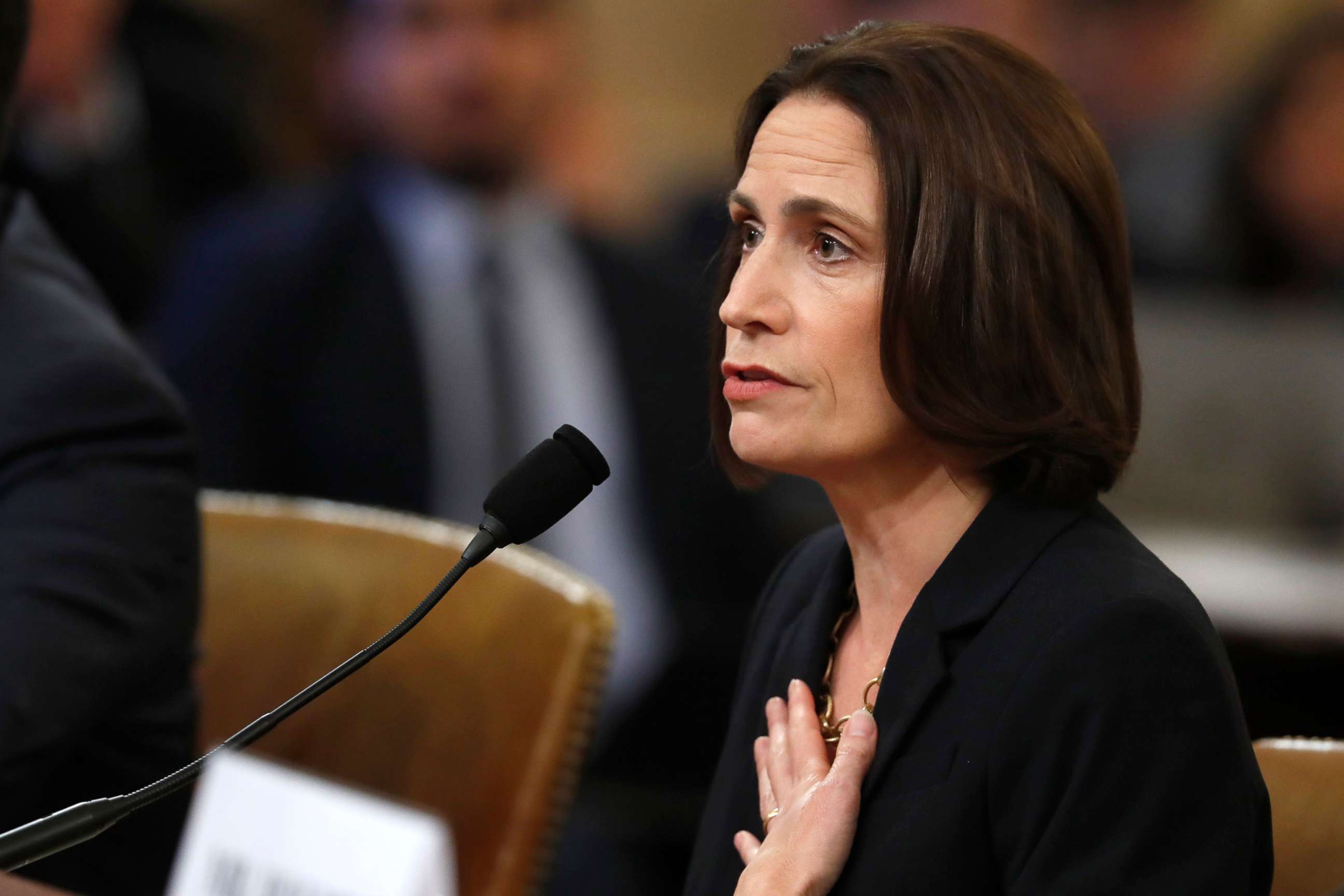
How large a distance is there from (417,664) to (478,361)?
134cm

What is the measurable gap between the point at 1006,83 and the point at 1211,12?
160 inches

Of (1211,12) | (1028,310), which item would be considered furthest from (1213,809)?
→ (1211,12)

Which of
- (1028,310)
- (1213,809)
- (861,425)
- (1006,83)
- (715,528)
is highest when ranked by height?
A: (1006,83)

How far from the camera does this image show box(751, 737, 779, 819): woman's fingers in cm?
122

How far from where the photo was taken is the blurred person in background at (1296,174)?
3611mm

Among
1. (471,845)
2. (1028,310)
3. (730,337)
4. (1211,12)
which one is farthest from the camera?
(1211,12)

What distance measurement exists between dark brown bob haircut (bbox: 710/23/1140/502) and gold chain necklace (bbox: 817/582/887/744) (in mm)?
201

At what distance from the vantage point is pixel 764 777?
1.25 meters

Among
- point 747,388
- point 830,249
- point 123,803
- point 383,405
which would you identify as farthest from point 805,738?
point 383,405

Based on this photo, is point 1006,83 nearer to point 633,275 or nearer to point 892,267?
point 892,267

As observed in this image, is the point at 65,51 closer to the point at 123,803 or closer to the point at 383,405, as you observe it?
the point at 383,405

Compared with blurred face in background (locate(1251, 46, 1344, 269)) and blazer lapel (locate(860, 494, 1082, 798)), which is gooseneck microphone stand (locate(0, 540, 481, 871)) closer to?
blazer lapel (locate(860, 494, 1082, 798))

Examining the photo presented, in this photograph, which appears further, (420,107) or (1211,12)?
(1211,12)

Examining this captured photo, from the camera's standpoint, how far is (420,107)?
320cm
